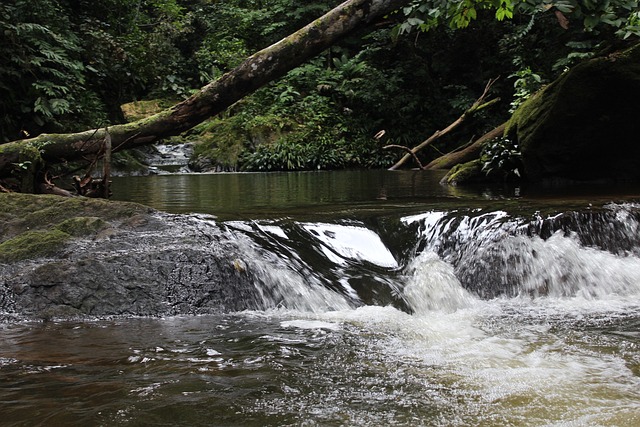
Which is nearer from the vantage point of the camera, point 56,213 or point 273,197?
point 56,213

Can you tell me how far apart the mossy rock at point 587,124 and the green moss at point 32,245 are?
653 cm

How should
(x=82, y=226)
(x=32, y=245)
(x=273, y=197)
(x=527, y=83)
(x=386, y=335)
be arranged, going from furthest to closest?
(x=527, y=83)
(x=273, y=197)
(x=82, y=226)
(x=32, y=245)
(x=386, y=335)

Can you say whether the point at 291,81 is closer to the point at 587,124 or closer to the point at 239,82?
the point at 587,124

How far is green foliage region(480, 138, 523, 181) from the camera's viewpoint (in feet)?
29.7

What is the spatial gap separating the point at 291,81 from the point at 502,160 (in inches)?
514

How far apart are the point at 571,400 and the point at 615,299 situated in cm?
239

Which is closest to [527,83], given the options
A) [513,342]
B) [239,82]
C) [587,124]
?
[587,124]

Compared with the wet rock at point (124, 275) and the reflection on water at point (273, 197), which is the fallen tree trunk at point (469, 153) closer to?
the reflection on water at point (273, 197)

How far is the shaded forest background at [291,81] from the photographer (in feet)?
42.8

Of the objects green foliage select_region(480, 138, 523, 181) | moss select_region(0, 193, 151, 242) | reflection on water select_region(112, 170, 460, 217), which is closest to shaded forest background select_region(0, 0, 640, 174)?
green foliage select_region(480, 138, 523, 181)

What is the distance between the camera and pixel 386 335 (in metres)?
3.26

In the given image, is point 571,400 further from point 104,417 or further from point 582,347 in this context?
point 104,417

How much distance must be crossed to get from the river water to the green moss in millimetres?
839

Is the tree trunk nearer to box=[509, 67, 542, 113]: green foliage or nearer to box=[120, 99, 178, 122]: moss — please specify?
box=[509, 67, 542, 113]: green foliage
